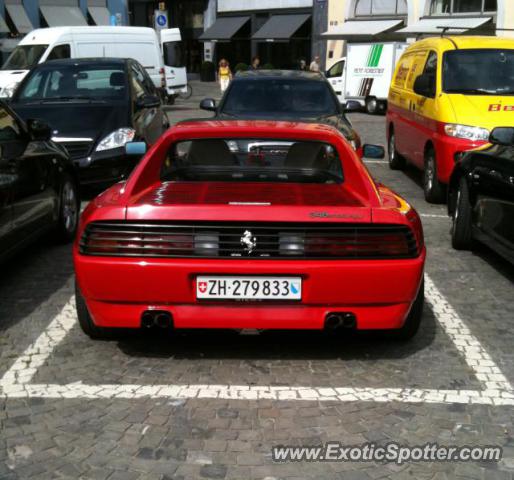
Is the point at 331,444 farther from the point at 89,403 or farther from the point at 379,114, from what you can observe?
the point at 379,114

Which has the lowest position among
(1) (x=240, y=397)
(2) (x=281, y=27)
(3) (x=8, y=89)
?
(2) (x=281, y=27)

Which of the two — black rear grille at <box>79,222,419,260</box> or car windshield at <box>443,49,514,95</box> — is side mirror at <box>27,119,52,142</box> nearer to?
black rear grille at <box>79,222,419,260</box>

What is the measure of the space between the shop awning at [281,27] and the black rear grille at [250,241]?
4105cm

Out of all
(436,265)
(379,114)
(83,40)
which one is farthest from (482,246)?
(379,114)

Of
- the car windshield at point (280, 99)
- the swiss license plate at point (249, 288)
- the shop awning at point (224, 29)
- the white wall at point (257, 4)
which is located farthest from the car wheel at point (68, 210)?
the shop awning at point (224, 29)

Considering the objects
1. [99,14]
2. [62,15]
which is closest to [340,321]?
[62,15]

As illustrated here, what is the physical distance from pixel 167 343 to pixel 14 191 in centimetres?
193

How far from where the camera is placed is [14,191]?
18.5ft

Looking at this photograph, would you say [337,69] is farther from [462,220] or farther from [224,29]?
[224,29]

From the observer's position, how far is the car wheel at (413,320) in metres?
4.42

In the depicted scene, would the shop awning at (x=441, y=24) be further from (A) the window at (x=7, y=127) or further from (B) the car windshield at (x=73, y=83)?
(A) the window at (x=7, y=127)

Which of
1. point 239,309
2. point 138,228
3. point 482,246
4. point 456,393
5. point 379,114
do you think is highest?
point 138,228

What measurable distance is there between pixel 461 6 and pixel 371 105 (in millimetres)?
10337

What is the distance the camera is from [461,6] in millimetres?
32438
